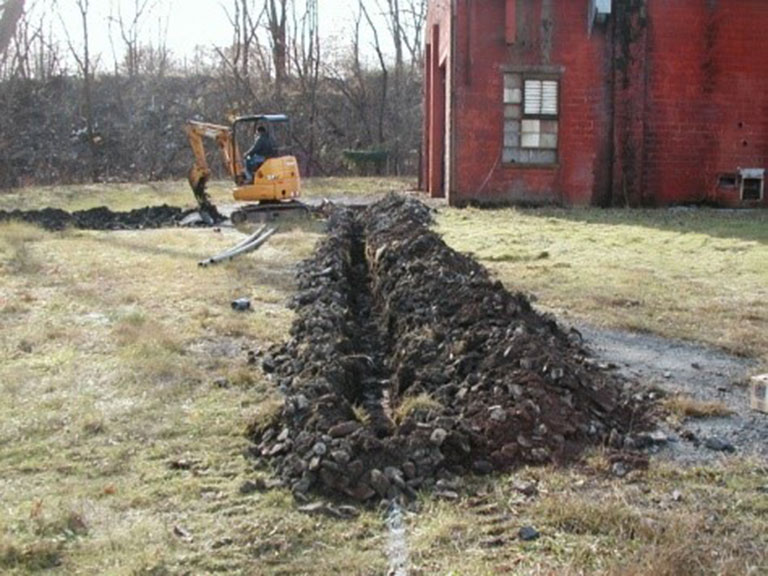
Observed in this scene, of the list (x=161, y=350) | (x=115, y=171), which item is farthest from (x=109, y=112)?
(x=161, y=350)

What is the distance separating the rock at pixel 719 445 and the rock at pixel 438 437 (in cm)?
145

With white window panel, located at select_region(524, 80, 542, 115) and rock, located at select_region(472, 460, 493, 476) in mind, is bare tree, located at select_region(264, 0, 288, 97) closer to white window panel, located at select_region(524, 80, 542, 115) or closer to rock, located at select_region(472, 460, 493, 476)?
white window panel, located at select_region(524, 80, 542, 115)

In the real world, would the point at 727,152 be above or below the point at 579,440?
above

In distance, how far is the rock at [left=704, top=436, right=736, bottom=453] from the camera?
4562 mm

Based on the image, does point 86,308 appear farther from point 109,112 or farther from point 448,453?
point 109,112

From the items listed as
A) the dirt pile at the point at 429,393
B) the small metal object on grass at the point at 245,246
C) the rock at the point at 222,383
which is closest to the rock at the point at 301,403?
the dirt pile at the point at 429,393

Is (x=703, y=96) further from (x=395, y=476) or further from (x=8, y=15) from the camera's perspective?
(x=395, y=476)

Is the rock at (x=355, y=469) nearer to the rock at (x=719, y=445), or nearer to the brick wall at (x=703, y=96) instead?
the rock at (x=719, y=445)

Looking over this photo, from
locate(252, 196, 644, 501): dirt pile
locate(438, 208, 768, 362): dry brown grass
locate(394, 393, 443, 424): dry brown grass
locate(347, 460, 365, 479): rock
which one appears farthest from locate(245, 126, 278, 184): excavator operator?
locate(347, 460, 365, 479): rock

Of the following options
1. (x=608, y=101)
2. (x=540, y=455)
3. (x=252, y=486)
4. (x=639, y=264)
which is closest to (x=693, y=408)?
(x=540, y=455)

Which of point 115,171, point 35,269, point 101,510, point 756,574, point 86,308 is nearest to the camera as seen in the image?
point 756,574

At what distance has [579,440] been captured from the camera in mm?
4523

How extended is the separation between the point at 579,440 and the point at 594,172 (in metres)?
15.0

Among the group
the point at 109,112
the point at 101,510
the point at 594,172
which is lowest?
the point at 101,510
